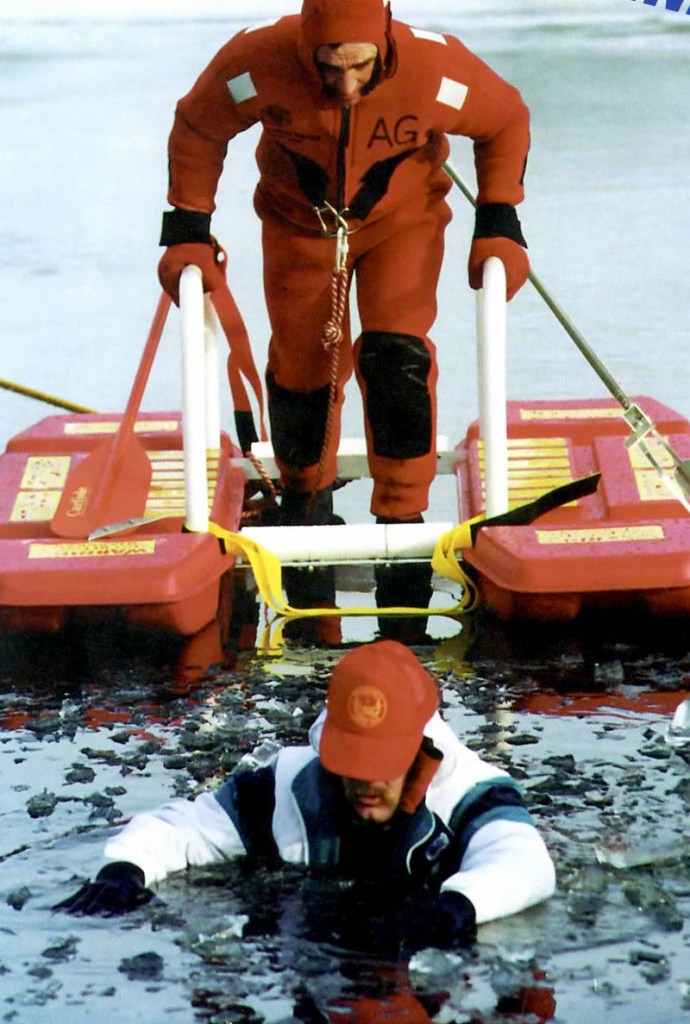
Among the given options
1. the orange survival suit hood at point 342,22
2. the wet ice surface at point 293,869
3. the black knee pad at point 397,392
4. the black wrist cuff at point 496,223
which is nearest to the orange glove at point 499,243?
the black wrist cuff at point 496,223

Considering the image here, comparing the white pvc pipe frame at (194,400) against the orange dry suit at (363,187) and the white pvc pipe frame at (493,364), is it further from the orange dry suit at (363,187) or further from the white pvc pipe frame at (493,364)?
the white pvc pipe frame at (493,364)

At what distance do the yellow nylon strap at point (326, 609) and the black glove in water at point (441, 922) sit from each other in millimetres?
2059

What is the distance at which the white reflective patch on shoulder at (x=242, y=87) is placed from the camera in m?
5.52

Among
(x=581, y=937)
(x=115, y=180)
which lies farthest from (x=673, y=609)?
(x=115, y=180)

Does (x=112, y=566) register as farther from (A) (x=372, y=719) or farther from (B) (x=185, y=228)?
(A) (x=372, y=719)

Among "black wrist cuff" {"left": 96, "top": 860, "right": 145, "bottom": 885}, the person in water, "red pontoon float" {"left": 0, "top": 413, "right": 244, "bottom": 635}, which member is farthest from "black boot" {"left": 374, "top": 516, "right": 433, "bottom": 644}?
"black wrist cuff" {"left": 96, "top": 860, "right": 145, "bottom": 885}

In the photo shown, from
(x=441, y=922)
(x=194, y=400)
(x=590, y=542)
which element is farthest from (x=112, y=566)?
(x=441, y=922)

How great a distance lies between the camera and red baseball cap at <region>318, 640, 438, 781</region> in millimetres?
Result: 3781

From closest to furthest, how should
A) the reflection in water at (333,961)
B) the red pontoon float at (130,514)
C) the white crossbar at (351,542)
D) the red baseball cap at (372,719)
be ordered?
the reflection in water at (333,961), the red baseball cap at (372,719), the red pontoon float at (130,514), the white crossbar at (351,542)

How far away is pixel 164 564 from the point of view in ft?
18.2

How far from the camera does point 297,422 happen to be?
247 inches

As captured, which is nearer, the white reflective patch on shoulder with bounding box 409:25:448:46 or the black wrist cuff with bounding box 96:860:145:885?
the black wrist cuff with bounding box 96:860:145:885

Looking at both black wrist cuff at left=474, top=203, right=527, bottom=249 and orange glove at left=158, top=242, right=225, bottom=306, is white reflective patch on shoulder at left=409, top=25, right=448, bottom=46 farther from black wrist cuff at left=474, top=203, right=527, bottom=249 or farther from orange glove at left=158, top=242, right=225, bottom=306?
orange glove at left=158, top=242, right=225, bottom=306

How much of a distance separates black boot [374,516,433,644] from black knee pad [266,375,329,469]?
288 mm
